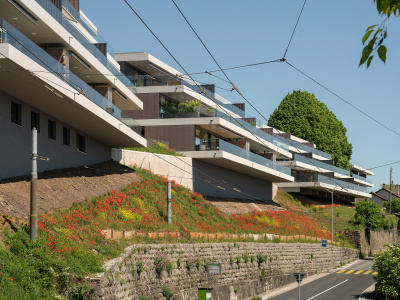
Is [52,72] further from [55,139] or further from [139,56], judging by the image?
[139,56]

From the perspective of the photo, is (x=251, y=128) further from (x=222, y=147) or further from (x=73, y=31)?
(x=73, y=31)

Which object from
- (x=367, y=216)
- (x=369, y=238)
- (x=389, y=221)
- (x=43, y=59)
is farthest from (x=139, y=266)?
(x=389, y=221)

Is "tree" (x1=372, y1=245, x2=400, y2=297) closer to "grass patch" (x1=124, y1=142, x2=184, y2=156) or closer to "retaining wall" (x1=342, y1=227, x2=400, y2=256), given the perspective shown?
"grass patch" (x1=124, y1=142, x2=184, y2=156)

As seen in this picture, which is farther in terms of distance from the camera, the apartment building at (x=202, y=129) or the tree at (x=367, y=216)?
the tree at (x=367, y=216)

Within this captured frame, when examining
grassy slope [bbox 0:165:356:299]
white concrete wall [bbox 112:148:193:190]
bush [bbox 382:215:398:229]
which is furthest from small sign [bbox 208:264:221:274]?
bush [bbox 382:215:398:229]

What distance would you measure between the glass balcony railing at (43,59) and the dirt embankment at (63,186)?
367 cm

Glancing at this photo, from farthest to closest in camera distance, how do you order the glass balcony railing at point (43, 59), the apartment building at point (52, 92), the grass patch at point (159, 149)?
the grass patch at point (159, 149), the apartment building at point (52, 92), the glass balcony railing at point (43, 59)

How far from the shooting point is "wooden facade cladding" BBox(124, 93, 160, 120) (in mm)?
52625

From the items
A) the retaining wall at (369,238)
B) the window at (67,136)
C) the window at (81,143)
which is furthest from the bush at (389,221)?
the window at (67,136)

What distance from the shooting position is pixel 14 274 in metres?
18.8

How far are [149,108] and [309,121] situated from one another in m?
47.4

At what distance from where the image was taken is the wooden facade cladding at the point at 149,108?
173 feet

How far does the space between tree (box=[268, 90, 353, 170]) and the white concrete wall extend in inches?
1855

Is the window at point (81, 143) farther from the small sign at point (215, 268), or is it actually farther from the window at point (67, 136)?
the small sign at point (215, 268)
